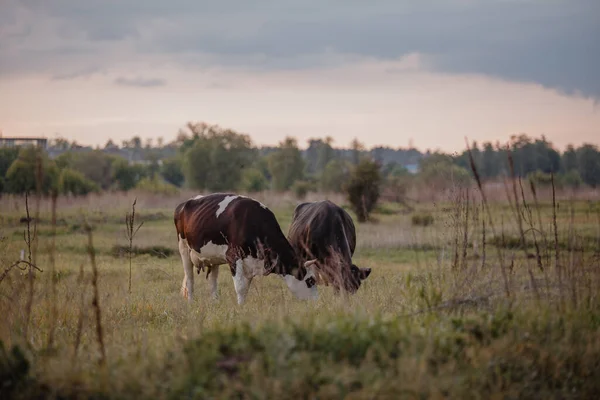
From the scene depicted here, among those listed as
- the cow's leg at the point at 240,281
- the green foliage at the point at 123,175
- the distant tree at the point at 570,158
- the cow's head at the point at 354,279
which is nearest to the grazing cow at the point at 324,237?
the cow's head at the point at 354,279

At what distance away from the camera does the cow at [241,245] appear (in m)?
11.2

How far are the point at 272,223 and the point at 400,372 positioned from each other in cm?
682

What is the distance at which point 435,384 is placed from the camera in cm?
510

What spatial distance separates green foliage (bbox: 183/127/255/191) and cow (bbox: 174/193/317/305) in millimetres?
44338

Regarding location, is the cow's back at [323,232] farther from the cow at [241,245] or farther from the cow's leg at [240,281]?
the cow's leg at [240,281]

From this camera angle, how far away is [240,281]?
36.9 feet

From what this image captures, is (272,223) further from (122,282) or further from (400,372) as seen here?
(400,372)

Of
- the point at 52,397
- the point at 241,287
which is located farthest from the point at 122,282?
the point at 52,397

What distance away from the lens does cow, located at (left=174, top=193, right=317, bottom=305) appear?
1121 cm

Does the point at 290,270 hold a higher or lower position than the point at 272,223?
lower

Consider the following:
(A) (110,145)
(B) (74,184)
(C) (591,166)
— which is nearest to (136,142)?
(A) (110,145)

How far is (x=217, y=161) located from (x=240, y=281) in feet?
154

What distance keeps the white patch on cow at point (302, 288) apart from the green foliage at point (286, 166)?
6100cm

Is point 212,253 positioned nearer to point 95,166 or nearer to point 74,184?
point 74,184
